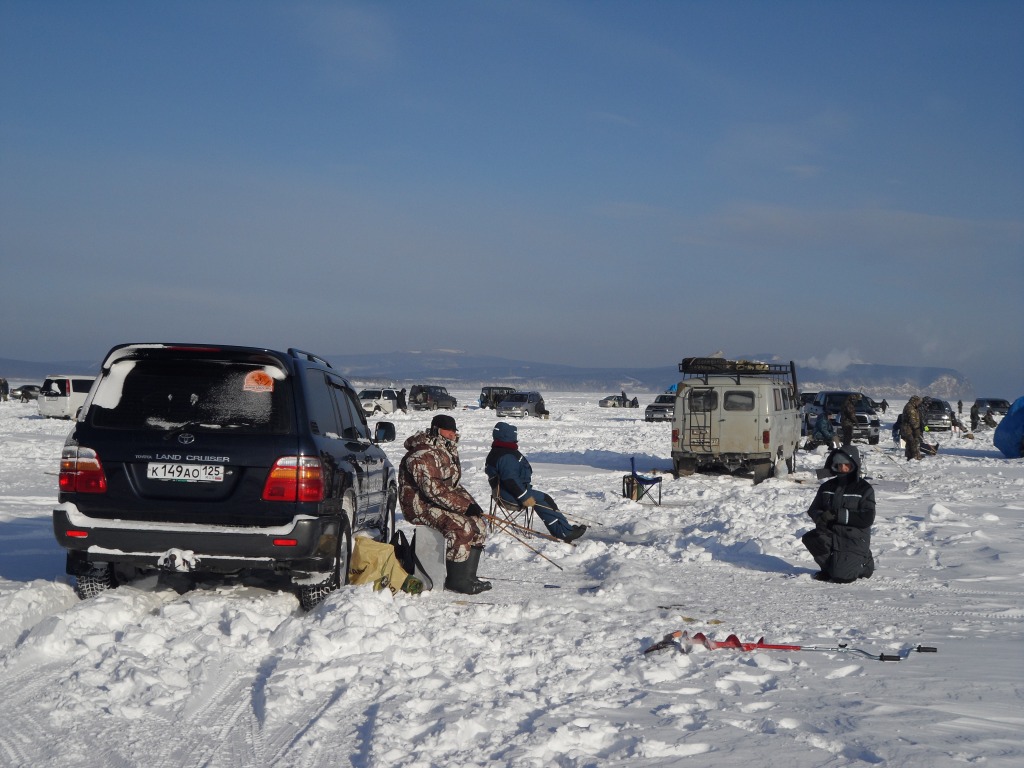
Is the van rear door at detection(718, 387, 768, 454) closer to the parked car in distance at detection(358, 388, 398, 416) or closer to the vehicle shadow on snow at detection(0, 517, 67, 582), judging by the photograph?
the vehicle shadow on snow at detection(0, 517, 67, 582)

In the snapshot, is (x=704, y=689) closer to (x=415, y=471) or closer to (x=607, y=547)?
(x=415, y=471)

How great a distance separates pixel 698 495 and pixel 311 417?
10.7m

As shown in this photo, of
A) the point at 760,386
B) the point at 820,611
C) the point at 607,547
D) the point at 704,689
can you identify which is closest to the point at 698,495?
the point at 760,386

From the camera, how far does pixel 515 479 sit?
11344mm

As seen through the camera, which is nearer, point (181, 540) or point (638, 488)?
point (181, 540)

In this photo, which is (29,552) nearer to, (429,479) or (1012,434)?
(429,479)

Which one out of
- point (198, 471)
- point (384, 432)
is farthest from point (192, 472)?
point (384, 432)

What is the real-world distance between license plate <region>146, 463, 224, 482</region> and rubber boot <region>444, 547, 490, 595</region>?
221 cm

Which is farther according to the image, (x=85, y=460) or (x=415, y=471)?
(x=415, y=471)

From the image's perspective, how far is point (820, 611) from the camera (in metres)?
7.75

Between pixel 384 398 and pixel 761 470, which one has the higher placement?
pixel 384 398

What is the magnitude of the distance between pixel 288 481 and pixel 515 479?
16.0 feet

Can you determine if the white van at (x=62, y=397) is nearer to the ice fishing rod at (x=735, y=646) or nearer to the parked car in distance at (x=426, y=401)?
the parked car in distance at (x=426, y=401)

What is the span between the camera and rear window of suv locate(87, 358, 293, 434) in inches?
270
